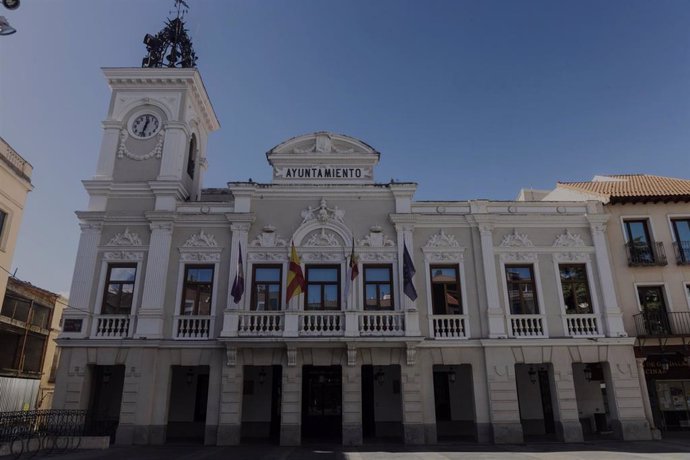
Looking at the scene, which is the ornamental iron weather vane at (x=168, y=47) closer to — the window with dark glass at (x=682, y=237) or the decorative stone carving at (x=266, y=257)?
the decorative stone carving at (x=266, y=257)

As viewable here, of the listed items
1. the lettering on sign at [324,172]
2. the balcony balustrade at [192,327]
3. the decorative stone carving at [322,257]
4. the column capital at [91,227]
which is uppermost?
the lettering on sign at [324,172]

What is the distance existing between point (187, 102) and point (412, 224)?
35.9 ft

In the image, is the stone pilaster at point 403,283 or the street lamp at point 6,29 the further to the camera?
the stone pilaster at point 403,283

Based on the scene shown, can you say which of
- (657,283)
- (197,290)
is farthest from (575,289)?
(197,290)

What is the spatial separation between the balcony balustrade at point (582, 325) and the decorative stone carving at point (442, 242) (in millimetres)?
4906

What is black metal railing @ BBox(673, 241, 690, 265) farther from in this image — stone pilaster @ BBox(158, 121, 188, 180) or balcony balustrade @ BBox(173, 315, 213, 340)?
stone pilaster @ BBox(158, 121, 188, 180)

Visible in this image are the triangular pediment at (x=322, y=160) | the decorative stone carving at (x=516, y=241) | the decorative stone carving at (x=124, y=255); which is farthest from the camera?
the triangular pediment at (x=322, y=160)

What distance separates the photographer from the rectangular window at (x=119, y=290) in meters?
17.5

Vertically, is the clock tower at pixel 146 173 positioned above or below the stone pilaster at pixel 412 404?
above

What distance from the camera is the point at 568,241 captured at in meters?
18.5

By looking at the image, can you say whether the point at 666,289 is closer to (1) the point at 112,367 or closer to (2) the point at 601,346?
(2) the point at 601,346

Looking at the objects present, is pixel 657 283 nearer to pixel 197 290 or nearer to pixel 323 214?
pixel 323 214

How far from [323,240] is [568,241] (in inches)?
378

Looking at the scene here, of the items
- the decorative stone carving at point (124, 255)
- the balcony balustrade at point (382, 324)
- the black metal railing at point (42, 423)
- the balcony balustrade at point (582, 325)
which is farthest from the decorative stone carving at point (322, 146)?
the black metal railing at point (42, 423)
